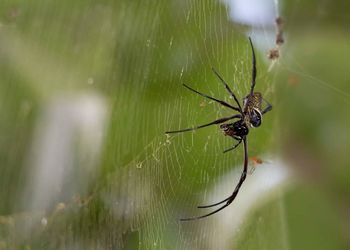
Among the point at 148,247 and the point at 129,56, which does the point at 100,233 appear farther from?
the point at 129,56

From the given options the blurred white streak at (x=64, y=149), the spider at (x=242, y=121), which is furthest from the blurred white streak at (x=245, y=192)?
the blurred white streak at (x=64, y=149)

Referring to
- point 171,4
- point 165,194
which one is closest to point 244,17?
point 171,4

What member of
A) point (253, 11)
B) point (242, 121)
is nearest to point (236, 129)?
point (242, 121)

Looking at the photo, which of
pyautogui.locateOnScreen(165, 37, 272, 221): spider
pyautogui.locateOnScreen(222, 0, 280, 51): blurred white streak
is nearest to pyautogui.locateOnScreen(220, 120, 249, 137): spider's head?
pyautogui.locateOnScreen(165, 37, 272, 221): spider

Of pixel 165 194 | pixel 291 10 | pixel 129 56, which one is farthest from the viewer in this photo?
pixel 291 10

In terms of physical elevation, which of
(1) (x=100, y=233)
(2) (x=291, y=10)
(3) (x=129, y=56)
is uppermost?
(2) (x=291, y=10)

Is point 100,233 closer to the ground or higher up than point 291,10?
closer to the ground

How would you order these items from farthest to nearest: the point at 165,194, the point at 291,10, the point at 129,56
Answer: the point at 291,10 → the point at 129,56 → the point at 165,194

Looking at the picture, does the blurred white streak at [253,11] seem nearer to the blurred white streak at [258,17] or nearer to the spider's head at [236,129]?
the blurred white streak at [258,17]
